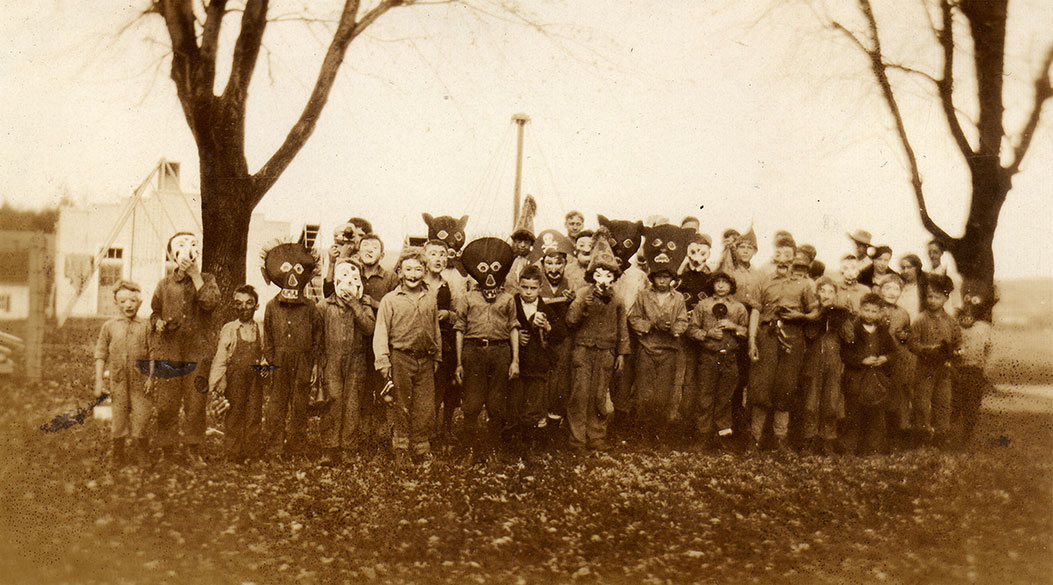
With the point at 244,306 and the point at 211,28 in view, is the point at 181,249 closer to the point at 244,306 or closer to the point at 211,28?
the point at 244,306

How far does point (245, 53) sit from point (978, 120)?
5066mm

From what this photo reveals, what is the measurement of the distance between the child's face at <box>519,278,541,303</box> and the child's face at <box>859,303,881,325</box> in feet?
7.77

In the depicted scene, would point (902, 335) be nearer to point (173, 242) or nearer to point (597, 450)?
point (597, 450)

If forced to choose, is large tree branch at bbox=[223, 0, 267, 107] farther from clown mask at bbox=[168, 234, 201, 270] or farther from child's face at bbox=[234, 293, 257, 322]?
child's face at bbox=[234, 293, 257, 322]

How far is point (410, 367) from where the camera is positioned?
15.5ft

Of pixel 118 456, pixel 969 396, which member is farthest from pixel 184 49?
pixel 969 396

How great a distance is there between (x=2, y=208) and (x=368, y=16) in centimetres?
270

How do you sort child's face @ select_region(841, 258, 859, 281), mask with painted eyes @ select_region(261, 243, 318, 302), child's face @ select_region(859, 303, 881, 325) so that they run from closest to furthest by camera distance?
1. mask with painted eyes @ select_region(261, 243, 318, 302)
2. child's face @ select_region(859, 303, 881, 325)
3. child's face @ select_region(841, 258, 859, 281)

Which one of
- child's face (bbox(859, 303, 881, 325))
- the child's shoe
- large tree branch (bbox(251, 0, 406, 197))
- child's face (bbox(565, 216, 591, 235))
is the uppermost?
large tree branch (bbox(251, 0, 406, 197))

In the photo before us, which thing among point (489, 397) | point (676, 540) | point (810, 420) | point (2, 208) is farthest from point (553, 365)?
point (2, 208)

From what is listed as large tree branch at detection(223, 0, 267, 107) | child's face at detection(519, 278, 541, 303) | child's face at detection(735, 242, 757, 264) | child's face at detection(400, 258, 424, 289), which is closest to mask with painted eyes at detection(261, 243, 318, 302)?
child's face at detection(400, 258, 424, 289)

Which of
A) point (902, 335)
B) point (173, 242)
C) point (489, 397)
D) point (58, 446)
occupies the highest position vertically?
point (173, 242)

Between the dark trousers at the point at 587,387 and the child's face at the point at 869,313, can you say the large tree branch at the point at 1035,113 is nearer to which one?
the child's face at the point at 869,313

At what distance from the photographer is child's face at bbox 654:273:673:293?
5.29m
